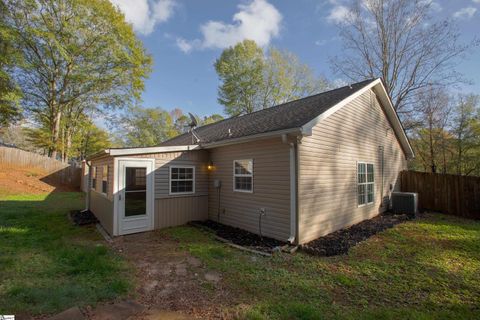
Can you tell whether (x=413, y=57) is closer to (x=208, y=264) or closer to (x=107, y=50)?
(x=208, y=264)

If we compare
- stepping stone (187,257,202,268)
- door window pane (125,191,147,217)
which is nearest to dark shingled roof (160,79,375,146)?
door window pane (125,191,147,217)

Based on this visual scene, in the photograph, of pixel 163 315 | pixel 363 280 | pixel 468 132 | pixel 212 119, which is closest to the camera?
pixel 163 315

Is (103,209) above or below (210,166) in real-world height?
below

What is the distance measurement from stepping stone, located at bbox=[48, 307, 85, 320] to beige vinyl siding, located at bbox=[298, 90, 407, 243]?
4571mm

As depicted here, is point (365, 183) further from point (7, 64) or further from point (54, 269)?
point (7, 64)

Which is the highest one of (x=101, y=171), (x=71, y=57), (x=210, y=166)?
(x=71, y=57)

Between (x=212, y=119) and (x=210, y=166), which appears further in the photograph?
(x=212, y=119)

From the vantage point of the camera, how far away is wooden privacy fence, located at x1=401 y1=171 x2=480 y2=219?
30.4ft

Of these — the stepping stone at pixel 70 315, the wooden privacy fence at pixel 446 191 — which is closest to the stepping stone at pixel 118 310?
the stepping stone at pixel 70 315

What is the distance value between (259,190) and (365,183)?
456cm

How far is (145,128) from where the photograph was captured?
31.8m

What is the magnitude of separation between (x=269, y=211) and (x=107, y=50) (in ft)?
66.3

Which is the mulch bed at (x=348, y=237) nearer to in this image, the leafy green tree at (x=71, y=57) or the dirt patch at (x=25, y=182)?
the dirt patch at (x=25, y=182)

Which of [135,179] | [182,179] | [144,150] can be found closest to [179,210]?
[182,179]
